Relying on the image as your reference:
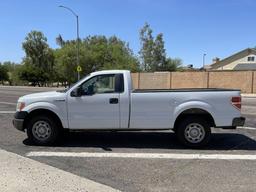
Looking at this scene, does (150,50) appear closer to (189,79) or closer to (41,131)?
(189,79)

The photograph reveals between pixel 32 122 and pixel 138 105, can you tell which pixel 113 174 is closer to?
pixel 138 105

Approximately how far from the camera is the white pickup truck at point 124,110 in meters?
9.06

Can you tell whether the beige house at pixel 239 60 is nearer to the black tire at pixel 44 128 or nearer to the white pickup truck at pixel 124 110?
the white pickup truck at pixel 124 110

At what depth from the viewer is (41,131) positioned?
944 cm

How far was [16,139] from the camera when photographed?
10258 millimetres

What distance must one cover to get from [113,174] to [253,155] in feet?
10.6

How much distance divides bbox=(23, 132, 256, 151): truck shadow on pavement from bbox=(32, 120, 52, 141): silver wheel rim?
1.13 ft

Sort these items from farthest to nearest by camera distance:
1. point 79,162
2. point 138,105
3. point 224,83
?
point 224,83
point 138,105
point 79,162

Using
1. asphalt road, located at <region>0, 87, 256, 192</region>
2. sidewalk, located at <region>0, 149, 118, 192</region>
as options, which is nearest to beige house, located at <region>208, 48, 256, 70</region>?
asphalt road, located at <region>0, 87, 256, 192</region>

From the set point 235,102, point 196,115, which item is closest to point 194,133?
point 196,115

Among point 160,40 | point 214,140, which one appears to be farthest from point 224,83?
point 160,40

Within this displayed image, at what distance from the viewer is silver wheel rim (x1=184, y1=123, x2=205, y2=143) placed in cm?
915

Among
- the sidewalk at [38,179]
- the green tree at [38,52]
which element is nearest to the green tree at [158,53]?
the green tree at [38,52]

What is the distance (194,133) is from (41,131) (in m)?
3.50
